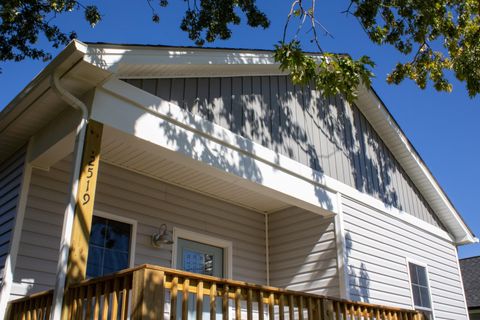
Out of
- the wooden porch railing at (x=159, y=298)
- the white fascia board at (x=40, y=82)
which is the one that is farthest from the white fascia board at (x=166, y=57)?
the wooden porch railing at (x=159, y=298)

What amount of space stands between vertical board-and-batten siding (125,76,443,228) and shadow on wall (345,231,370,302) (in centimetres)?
122

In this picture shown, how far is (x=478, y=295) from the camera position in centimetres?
1727

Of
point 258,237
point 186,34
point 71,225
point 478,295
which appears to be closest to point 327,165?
point 258,237

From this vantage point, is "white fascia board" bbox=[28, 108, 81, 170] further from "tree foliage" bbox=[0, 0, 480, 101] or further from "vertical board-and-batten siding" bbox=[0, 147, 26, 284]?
"tree foliage" bbox=[0, 0, 480, 101]

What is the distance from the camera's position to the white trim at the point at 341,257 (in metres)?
7.45

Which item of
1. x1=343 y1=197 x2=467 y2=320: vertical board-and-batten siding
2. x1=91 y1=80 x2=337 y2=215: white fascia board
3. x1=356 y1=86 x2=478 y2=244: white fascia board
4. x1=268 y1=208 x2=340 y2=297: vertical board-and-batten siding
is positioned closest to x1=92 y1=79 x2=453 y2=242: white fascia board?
x1=91 y1=80 x2=337 y2=215: white fascia board

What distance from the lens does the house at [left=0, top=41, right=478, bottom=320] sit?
16.3ft

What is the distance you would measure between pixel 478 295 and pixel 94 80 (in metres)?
16.3

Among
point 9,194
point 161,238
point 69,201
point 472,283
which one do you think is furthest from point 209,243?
point 472,283

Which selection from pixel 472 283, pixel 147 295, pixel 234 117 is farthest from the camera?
pixel 472 283

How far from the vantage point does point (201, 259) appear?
7934mm

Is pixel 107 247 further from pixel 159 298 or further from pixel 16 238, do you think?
pixel 159 298

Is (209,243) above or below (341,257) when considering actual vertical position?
above

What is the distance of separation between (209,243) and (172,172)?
4.48 feet
